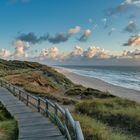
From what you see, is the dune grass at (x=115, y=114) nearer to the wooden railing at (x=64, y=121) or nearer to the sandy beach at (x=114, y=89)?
the wooden railing at (x=64, y=121)

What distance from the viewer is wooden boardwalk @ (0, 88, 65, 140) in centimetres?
1074

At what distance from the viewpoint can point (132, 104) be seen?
22.6 metres

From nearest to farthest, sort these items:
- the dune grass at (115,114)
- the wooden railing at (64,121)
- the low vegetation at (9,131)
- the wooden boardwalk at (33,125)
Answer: the wooden railing at (64,121) → the wooden boardwalk at (33,125) → the low vegetation at (9,131) → the dune grass at (115,114)

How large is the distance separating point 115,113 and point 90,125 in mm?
6123

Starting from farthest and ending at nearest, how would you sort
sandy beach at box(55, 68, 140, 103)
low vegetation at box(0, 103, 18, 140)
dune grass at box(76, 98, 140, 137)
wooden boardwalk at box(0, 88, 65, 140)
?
sandy beach at box(55, 68, 140, 103)
dune grass at box(76, 98, 140, 137)
low vegetation at box(0, 103, 18, 140)
wooden boardwalk at box(0, 88, 65, 140)

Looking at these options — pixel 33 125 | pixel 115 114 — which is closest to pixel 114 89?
pixel 115 114

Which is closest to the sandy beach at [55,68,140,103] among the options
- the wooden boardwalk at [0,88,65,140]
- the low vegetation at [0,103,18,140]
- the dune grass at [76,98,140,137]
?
the dune grass at [76,98,140,137]

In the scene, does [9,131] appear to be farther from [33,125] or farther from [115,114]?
[115,114]

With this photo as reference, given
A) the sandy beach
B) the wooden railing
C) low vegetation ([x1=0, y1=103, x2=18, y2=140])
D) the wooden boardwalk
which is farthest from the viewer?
the sandy beach

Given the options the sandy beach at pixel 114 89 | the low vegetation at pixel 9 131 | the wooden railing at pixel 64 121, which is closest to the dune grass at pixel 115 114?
the wooden railing at pixel 64 121

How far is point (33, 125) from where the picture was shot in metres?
12.6

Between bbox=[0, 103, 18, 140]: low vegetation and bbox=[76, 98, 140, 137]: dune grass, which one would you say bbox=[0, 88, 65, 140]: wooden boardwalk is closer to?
bbox=[0, 103, 18, 140]: low vegetation

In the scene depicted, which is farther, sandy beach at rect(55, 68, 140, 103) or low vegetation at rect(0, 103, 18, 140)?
sandy beach at rect(55, 68, 140, 103)

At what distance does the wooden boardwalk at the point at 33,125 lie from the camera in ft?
35.2
